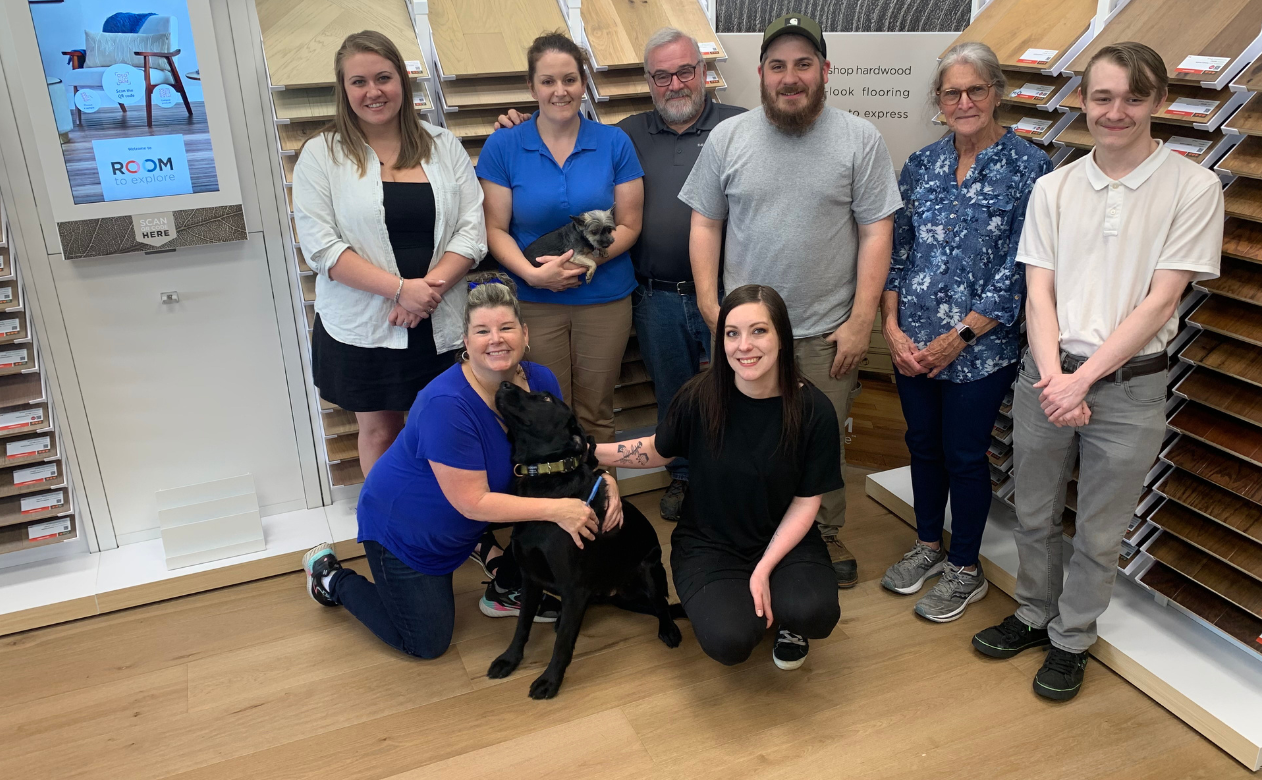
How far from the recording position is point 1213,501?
7.64 ft

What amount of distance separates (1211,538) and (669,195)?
1.79 meters

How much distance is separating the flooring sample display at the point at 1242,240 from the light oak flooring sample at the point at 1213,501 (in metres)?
0.56

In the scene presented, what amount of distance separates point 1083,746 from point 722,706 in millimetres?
868

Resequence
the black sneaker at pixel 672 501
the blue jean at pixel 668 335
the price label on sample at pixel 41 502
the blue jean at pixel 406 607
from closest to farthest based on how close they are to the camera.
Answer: the blue jean at pixel 406 607 < the price label on sample at pixel 41 502 < the blue jean at pixel 668 335 < the black sneaker at pixel 672 501

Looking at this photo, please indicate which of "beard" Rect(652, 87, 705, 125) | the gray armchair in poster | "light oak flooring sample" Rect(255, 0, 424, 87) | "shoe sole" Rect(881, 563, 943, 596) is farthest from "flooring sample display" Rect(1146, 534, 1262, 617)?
the gray armchair in poster

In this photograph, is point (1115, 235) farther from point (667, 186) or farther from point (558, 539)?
point (558, 539)

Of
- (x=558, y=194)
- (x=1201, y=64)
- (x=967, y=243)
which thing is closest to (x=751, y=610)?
(x=967, y=243)

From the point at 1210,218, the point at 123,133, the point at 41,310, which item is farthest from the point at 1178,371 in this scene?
the point at 41,310

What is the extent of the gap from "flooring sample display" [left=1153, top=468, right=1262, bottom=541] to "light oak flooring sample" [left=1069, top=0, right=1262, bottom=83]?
1046mm

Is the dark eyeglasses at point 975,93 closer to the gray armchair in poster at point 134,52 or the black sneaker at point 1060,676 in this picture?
the black sneaker at point 1060,676

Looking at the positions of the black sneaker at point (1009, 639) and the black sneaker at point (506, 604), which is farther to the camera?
the black sneaker at point (506, 604)

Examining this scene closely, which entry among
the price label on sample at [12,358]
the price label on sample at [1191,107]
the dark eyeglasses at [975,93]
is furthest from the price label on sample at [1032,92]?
the price label on sample at [12,358]

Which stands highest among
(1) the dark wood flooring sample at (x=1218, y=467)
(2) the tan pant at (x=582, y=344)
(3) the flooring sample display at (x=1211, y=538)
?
(2) the tan pant at (x=582, y=344)

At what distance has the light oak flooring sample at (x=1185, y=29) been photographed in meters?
2.26
